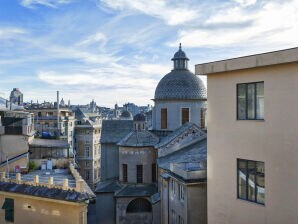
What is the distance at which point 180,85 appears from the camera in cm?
3516

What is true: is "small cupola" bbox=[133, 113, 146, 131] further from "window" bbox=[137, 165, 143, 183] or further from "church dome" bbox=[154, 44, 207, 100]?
"window" bbox=[137, 165, 143, 183]

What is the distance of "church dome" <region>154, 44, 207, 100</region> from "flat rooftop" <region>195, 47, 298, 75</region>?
20.1 m

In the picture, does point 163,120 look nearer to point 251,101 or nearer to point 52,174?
point 52,174

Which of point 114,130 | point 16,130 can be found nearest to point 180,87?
point 114,130

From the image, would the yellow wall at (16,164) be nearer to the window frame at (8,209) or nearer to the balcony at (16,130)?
the balcony at (16,130)

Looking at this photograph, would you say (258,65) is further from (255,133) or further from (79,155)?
(79,155)

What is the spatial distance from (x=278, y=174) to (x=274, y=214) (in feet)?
4.67

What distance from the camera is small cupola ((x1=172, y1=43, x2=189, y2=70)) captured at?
36.8m

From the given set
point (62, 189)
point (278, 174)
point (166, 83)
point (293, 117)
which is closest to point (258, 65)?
point (293, 117)

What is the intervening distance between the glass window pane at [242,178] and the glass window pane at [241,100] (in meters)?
1.76

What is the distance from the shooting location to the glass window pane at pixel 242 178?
42.8 feet

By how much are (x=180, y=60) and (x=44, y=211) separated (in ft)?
73.9

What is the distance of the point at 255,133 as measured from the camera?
12.5 m

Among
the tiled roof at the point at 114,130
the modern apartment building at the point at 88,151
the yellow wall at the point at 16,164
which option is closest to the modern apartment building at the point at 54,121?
the modern apartment building at the point at 88,151
